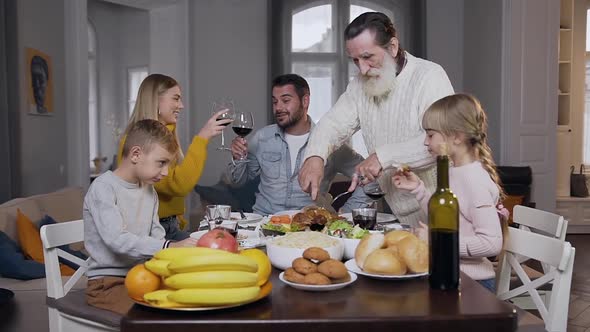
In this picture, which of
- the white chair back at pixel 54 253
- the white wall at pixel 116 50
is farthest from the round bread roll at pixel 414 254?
the white wall at pixel 116 50

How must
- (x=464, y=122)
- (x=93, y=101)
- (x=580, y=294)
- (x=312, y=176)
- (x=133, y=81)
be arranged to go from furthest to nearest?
1. (x=133, y=81)
2. (x=93, y=101)
3. (x=580, y=294)
4. (x=312, y=176)
5. (x=464, y=122)

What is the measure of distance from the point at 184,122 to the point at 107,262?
5.15 m

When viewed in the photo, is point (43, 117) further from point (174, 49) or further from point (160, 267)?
point (160, 267)

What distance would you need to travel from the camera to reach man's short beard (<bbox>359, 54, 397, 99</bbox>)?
2.34 m

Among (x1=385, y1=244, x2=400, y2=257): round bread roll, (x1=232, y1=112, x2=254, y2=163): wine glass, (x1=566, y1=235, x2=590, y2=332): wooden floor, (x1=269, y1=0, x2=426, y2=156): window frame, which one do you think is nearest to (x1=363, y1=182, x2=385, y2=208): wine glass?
(x1=232, y1=112, x2=254, y2=163): wine glass

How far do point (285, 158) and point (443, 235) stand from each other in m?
2.31

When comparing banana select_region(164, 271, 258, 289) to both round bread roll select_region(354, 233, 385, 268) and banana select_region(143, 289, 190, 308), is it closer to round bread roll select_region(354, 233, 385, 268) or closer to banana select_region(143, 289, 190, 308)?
banana select_region(143, 289, 190, 308)

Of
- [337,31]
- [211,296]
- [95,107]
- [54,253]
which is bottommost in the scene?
[54,253]

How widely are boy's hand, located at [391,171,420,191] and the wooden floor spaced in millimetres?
2148

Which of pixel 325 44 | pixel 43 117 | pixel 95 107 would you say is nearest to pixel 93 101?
pixel 95 107

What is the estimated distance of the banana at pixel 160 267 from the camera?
1106 mm

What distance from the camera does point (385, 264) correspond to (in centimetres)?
128

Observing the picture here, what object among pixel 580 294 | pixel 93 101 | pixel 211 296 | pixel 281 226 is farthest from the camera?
pixel 93 101

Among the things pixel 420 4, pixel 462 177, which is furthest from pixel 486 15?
pixel 462 177
